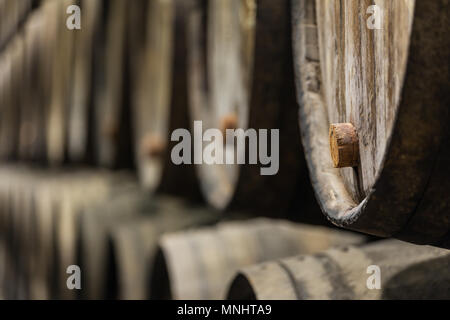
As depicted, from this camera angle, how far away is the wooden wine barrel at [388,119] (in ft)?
1.77

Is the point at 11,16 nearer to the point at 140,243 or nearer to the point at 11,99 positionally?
the point at 11,99

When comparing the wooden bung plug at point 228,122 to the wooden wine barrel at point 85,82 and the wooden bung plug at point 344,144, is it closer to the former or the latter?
the wooden bung plug at point 344,144

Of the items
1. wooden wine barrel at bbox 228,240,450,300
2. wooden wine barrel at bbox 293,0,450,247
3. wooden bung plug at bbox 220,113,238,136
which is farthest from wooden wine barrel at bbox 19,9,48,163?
wooden wine barrel at bbox 293,0,450,247

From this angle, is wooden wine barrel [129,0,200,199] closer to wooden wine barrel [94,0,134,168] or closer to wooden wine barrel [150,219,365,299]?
wooden wine barrel [94,0,134,168]

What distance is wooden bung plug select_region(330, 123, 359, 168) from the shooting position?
0.73m

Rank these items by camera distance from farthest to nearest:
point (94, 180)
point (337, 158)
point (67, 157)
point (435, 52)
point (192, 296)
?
point (67, 157)
point (94, 180)
point (192, 296)
point (337, 158)
point (435, 52)

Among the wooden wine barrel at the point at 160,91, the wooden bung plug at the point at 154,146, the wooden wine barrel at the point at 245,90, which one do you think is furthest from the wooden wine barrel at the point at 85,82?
the wooden wine barrel at the point at 245,90

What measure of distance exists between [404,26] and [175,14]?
1216 mm

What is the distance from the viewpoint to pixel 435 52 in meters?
0.54

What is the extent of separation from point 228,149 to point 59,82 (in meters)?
2.03

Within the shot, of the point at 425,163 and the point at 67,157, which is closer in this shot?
the point at 425,163

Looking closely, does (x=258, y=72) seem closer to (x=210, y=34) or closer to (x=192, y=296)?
(x=210, y=34)

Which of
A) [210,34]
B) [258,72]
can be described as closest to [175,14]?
[210,34]

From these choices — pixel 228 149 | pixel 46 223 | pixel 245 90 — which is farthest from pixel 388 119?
pixel 46 223
